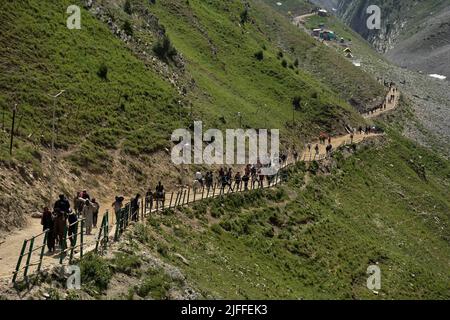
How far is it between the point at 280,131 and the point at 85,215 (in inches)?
1889

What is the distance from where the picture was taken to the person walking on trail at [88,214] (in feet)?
107

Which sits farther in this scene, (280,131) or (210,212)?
(280,131)

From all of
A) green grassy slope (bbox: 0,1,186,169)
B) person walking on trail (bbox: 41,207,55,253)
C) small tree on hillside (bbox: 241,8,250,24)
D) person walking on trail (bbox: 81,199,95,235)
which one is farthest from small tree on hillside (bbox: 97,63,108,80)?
small tree on hillside (bbox: 241,8,250,24)

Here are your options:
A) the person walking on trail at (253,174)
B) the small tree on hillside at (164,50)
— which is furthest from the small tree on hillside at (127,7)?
the person walking on trail at (253,174)

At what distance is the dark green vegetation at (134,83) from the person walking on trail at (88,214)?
842cm

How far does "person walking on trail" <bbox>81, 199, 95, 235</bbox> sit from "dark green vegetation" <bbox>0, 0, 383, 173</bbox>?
331 inches

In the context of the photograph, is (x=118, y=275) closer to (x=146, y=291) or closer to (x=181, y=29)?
(x=146, y=291)

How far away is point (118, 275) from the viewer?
27625mm

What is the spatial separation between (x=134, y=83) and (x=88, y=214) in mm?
29673

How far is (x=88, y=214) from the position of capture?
3331 centimetres

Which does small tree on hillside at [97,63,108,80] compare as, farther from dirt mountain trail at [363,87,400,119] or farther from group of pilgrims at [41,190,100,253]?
dirt mountain trail at [363,87,400,119]

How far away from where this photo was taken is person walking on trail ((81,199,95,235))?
1288 inches
